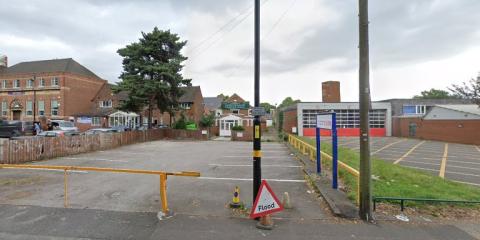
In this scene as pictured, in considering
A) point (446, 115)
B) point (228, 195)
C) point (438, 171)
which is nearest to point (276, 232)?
point (228, 195)

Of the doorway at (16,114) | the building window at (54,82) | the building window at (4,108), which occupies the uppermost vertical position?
the building window at (54,82)

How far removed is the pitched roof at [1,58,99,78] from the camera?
158 ft

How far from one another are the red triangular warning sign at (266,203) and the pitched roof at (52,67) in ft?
170

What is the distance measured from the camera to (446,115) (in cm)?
3098

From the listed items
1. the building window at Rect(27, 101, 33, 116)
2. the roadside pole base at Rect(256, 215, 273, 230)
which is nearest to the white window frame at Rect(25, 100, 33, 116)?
the building window at Rect(27, 101, 33, 116)

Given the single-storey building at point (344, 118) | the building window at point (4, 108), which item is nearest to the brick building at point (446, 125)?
the single-storey building at point (344, 118)

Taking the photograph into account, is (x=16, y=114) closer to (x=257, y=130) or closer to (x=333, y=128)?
(x=257, y=130)

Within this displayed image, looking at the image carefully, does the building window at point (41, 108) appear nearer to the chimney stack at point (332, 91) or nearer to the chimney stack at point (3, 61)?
the chimney stack at point (3, 61)

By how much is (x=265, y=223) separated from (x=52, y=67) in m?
56.3

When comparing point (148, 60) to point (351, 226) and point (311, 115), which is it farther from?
point (351, 226)

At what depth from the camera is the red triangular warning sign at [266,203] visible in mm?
5234

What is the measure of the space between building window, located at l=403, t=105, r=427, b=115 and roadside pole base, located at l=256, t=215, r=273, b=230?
44350 millimetres

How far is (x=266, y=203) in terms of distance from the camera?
5270mm

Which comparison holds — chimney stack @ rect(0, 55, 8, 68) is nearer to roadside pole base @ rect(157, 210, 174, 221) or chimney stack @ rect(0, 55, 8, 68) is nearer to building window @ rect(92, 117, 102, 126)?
building window @ rect(92, 117, 102, 126)
